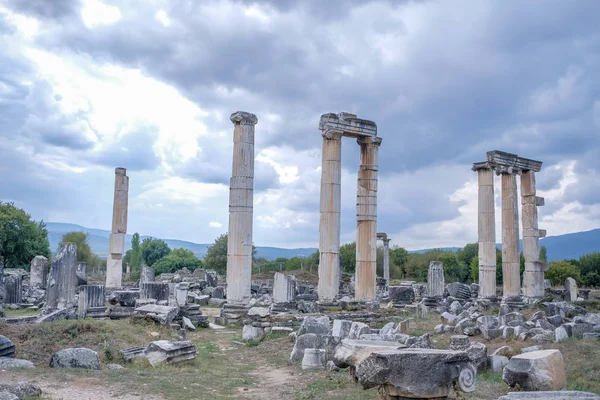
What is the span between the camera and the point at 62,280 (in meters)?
19.8

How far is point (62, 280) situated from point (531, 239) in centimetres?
2300

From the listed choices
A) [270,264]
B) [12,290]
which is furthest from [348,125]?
[270,264]

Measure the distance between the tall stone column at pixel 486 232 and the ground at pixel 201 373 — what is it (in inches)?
445

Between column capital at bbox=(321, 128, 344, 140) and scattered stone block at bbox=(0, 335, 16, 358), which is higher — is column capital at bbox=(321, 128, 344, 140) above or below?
above

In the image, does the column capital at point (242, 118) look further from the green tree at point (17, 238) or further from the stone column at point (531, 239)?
the green tree at point (17, 238)

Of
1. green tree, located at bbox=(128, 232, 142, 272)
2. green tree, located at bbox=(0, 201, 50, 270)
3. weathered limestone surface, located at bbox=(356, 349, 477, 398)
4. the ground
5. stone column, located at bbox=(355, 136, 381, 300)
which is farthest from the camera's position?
green tree, located at bbox=(128, 232, 142, 272)

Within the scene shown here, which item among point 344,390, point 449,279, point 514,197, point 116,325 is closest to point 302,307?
point 116,325

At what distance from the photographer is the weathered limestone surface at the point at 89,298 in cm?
1902

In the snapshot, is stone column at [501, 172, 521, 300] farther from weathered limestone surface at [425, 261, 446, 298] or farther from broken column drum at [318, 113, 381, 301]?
broken column drum at [318, 113, 381, 301]

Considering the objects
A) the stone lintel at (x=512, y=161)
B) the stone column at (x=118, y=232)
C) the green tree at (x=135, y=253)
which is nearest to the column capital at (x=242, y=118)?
the stone lintel at (x=512, y=161)

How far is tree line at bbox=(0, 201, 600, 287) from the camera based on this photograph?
46.6 metres

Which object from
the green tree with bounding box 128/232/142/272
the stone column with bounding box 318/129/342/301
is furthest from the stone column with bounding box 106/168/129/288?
the green tree with bounding box 128/232/142/272

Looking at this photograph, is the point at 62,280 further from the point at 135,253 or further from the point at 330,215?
the point at 135,253

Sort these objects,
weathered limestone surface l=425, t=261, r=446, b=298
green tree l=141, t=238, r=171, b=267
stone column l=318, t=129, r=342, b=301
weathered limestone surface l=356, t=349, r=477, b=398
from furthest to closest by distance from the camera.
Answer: green tree l=141, t=238, r=171, b=267
weathered limestone surface l=425, t=261, r=446, b=298
stone column l=318, t=129, r=342, b=301
weathered limestone surface l=356, t=349, r=477, b=398
